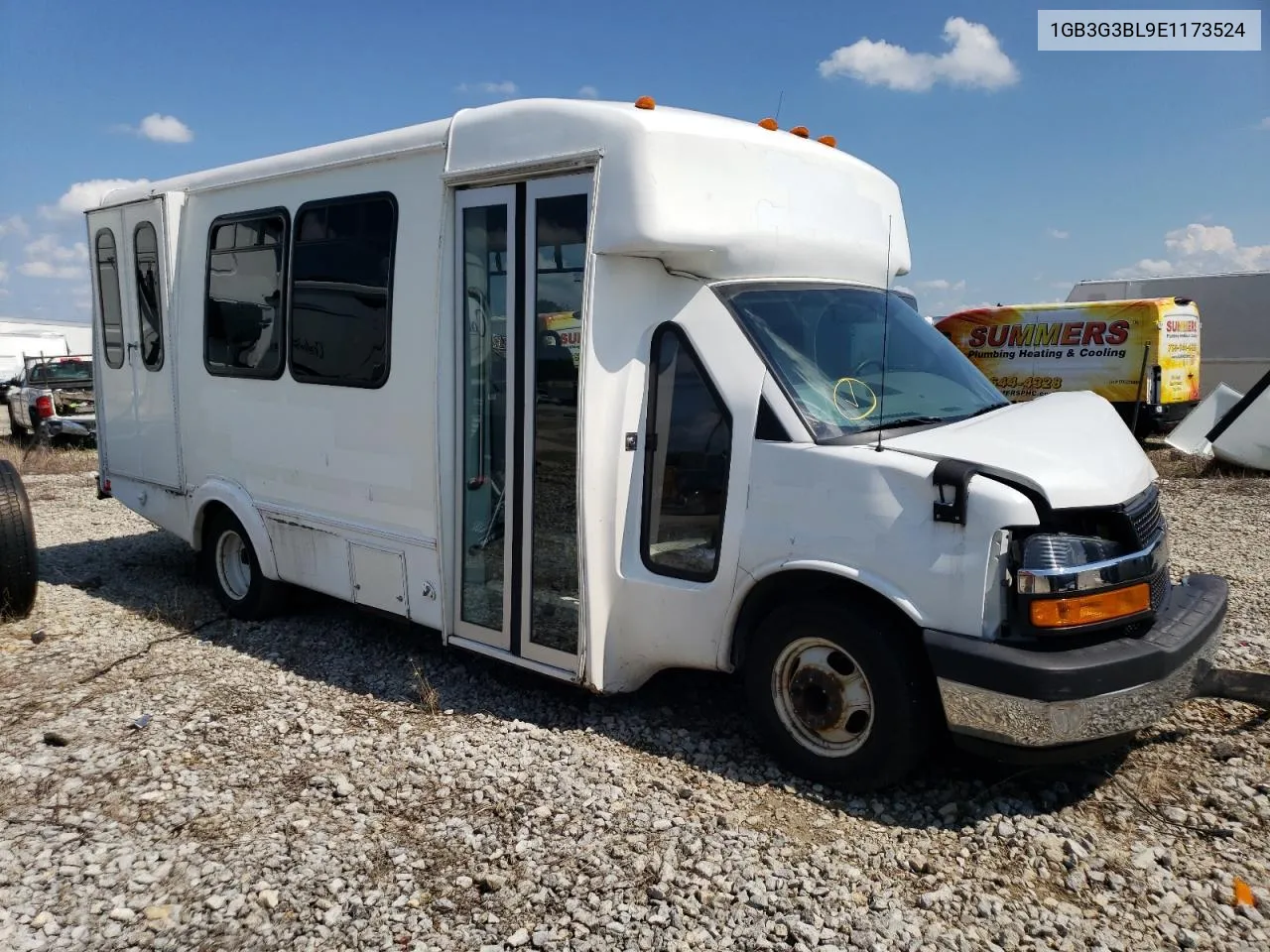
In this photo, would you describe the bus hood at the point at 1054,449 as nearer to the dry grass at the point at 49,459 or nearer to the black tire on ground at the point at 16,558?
the black tire on ground at the point at 16,558

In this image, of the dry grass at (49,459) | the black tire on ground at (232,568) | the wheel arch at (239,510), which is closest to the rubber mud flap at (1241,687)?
the wheel arch at (239,510)

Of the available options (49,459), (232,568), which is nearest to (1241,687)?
(232,568)

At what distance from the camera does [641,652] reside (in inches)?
174

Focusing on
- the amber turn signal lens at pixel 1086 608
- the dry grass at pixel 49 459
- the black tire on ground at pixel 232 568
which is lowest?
the dry grass at pixel 49 459

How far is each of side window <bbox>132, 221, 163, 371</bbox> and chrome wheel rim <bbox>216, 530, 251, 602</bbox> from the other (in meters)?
1.40

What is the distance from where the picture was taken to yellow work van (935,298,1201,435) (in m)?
15.6

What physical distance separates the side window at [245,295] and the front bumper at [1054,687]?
14.4 feet

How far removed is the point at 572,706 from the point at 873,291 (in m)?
2.65

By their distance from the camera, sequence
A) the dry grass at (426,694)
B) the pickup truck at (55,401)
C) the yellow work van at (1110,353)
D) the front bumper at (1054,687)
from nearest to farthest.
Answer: the front bumper at (1054,687), the dry grass at (426,694), the yellow work van at (1110,353), the pickup truck at (55,401)

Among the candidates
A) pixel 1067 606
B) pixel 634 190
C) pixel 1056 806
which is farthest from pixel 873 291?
pixel 1056 806

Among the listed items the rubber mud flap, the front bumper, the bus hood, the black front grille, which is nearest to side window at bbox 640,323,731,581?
the bus hood

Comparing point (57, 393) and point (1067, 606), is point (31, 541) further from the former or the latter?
point (57, 393)

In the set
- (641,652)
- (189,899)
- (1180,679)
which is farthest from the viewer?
(641,652)

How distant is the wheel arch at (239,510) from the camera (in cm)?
614
